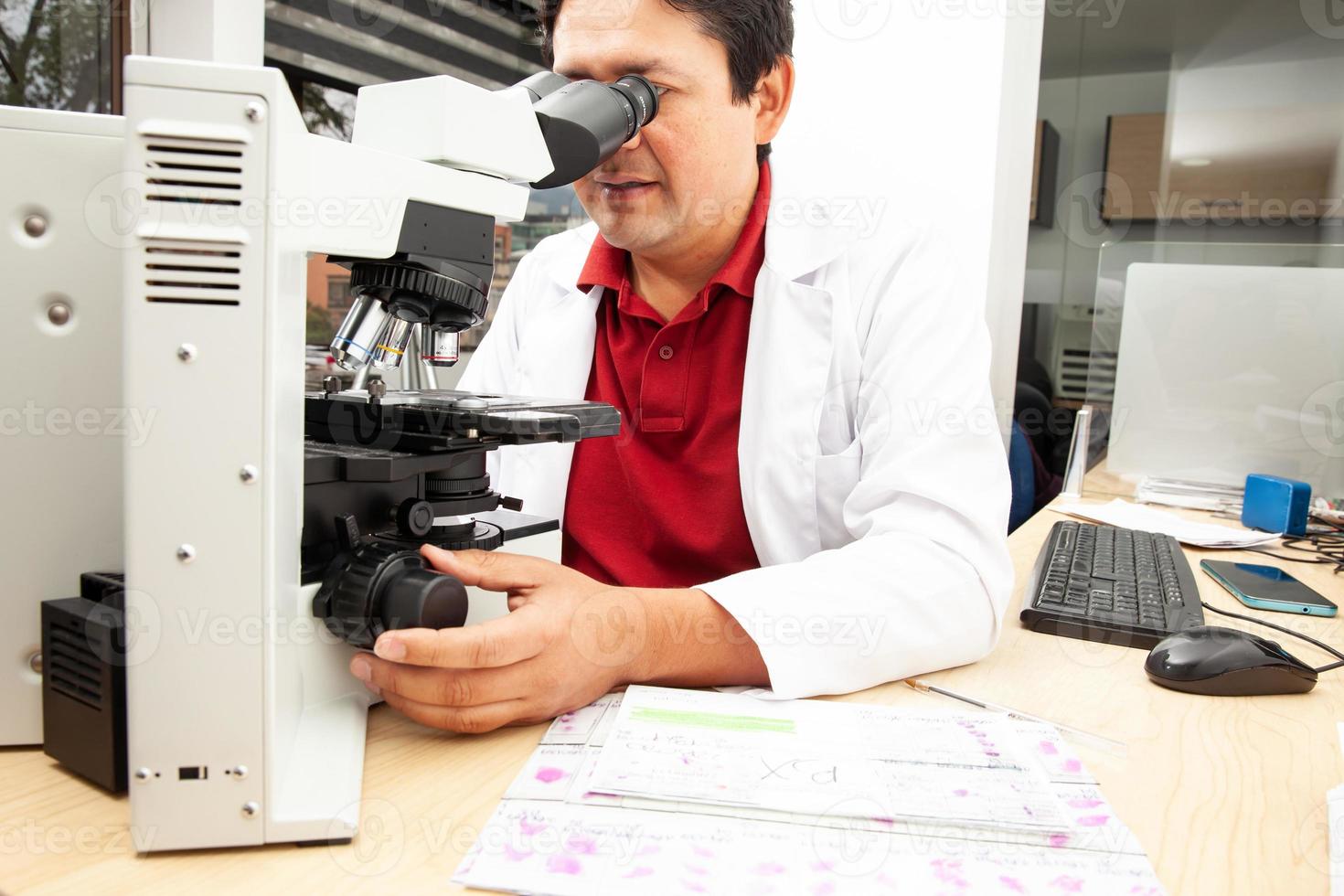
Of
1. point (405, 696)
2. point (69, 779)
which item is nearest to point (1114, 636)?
point (405, 696)

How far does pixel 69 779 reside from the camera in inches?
24.3

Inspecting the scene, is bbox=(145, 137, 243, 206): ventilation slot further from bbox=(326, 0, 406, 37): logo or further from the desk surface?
bbox=(326, 0, 406, 37): logo

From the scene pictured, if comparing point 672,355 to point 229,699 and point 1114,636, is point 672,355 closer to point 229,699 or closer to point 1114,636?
point 1114,636

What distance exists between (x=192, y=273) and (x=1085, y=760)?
73 cm

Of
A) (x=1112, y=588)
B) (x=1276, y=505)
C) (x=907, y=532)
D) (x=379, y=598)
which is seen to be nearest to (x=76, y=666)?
(x=379, y=598)

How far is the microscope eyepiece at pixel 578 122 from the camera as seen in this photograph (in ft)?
2.62

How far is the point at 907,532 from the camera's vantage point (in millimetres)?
914

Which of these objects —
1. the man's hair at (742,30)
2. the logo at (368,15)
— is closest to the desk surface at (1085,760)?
the man's hair at (742,30)

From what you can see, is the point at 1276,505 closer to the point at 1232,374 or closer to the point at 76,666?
the point at 1232,374

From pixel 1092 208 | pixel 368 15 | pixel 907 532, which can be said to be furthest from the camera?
pixel 1092 208

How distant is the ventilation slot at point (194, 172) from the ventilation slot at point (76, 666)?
29 centimetres

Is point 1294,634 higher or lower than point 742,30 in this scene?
lower

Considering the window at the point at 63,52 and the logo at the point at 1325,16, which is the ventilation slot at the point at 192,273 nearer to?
the window at the point at 63,52

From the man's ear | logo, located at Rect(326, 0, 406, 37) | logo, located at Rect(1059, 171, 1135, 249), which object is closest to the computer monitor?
the man's ear
